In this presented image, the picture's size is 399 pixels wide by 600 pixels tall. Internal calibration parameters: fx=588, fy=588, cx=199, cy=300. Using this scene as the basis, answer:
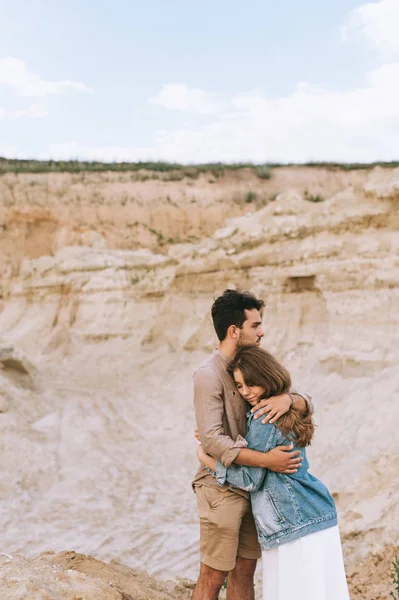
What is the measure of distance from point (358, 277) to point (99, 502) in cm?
599

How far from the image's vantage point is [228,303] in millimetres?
3229

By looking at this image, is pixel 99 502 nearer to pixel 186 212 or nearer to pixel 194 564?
pixel 194 564

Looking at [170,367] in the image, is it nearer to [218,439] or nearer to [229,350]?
[229,350]

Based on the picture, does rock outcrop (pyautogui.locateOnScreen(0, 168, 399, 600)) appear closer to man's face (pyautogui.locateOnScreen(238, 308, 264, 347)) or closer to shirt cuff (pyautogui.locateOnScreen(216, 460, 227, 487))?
shirt cuff (pyautogui.locateOnScreen(216, 460, 227, 487))

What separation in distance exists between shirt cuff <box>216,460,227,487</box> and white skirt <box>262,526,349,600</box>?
1.26 feet

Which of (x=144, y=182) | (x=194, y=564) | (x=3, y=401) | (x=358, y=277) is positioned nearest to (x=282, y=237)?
(x=358, y=277)

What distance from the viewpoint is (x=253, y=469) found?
2846mm

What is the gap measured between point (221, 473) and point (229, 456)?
0.47ft

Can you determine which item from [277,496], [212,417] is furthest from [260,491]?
[212,417]

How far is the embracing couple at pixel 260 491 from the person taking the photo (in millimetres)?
2756

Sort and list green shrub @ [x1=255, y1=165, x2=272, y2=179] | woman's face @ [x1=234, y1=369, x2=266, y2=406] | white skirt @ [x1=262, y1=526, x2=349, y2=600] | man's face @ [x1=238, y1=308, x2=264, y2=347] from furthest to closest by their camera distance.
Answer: green shrub @ [x1=255, y1=165, x2=272, y2=179] → man's face @ [x1=238, y1=308, x2=264, y2=347] → woman's face @ [x1=234, y1=369, x2=266, y2=406] → white skirt @ [x1=262, y1=526, x2=349, y2=600]

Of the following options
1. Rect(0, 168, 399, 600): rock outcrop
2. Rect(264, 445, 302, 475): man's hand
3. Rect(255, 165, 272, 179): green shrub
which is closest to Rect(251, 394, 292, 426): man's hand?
Rect(264, 445, 302, 475): man's hand

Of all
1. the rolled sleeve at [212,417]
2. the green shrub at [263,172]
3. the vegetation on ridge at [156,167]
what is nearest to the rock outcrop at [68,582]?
the rolled sleeve at [212,417]

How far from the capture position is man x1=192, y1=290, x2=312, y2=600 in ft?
9.30
